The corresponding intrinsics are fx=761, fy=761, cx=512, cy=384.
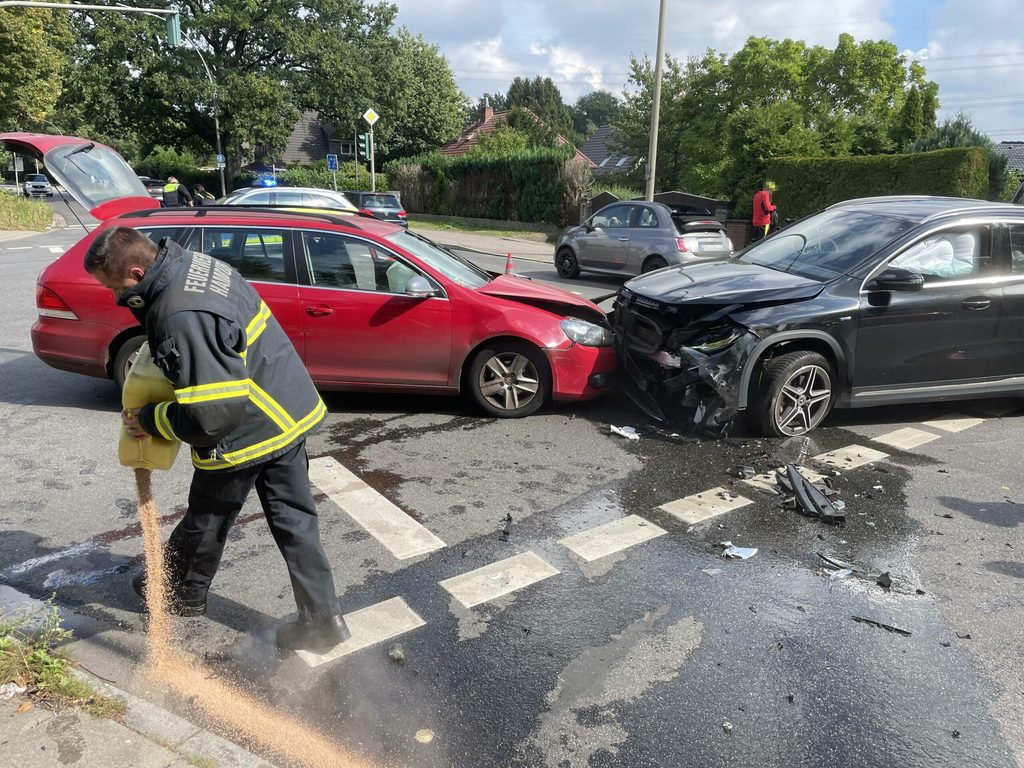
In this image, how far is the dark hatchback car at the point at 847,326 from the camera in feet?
18.6

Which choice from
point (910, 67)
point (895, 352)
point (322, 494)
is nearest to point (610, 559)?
point (322, 494)

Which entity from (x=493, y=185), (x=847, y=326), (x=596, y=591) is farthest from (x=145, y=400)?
(x=493, y=185)

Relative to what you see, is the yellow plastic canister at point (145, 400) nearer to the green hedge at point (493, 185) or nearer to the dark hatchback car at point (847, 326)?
the dark hatchback car at point (847, 326)

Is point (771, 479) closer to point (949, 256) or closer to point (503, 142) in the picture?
point (949, 256)

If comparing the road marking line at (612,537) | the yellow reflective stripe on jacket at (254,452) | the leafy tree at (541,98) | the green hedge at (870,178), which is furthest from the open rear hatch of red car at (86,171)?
the leafy tree at (541,98)

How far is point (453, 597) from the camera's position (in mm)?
3604

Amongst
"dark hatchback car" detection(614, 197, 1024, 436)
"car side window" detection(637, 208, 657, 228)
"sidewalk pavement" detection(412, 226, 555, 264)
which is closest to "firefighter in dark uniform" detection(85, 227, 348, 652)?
"dark hatchback car" detection(614, 197, 1024, 436)

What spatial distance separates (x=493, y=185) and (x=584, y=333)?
2656 cm

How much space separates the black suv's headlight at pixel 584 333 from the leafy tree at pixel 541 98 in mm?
89561

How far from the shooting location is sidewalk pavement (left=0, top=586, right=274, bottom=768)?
2453 millimetres

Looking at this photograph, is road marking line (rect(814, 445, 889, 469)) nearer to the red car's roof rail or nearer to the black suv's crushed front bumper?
Result: the black suv's crushed front bumper

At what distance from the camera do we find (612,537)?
427cm

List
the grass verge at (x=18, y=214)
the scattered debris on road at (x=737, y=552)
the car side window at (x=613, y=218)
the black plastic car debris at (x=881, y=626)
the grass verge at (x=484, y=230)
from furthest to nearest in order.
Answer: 1. the grass verge at (x=484, y=230)
2. the grass verge at (x=18, y=214)
3. the car side window at (x=613, y=218)
4. the scattered debris on road at (x=737, y=552)
5. the black plastic car debris at (x=881, y=626)

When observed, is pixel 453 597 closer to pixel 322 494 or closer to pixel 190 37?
pixel 322 494
